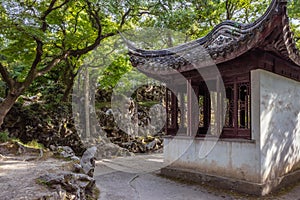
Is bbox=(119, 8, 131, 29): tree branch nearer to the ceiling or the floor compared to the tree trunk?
nearer to the ceiling

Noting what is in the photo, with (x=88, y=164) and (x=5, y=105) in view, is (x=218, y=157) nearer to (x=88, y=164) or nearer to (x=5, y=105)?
(x=88, y=164)

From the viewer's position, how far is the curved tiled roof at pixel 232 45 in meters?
3.89

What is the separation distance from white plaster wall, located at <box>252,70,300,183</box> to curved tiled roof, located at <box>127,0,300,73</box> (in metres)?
0.61

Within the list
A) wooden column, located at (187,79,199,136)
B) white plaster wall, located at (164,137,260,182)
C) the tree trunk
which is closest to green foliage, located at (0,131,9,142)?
the tree trunk

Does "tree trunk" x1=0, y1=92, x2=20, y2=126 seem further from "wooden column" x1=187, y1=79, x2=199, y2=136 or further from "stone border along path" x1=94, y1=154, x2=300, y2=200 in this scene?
"wooden column" x1=187, y1=79, x2=199, y2=136

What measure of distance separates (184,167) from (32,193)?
3672mm

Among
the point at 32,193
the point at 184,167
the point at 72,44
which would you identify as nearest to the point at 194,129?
the point at 184,167

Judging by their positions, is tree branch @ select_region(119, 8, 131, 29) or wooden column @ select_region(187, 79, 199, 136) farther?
tree branch @ select_region(119, 8, 131, 29)

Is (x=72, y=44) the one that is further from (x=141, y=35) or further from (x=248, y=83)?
(x=248, y=83)

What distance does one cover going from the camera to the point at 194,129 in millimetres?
5930

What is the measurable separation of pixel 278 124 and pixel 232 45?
82.0 inches

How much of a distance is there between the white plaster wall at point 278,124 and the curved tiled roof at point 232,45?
61 cm

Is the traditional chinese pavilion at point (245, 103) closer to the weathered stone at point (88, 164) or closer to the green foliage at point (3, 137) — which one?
the weathered stone at point (88, 164)

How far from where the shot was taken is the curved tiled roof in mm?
3889
